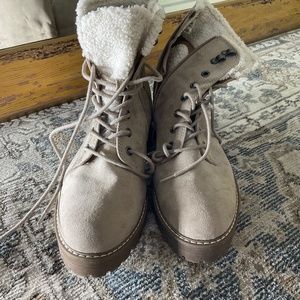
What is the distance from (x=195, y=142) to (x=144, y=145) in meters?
0.07

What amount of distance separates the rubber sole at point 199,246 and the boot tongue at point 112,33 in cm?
21

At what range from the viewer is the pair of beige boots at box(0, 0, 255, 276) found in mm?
440

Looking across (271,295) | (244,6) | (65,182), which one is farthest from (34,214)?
(244,6)

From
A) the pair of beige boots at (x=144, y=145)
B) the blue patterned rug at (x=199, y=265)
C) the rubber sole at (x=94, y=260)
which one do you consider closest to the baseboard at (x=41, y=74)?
the blue patterned rug at (x=199, y=265)

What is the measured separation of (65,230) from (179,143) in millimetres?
190

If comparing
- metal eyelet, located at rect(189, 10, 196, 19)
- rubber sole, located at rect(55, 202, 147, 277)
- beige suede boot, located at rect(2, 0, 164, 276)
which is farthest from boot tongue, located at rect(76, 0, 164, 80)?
rubber sole, located at rect(55, 202, 147, 277)

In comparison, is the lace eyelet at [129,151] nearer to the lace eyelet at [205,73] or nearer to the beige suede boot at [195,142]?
the beige suede boot at [195,142]

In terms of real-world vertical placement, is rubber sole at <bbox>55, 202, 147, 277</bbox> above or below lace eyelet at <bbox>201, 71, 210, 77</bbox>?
below

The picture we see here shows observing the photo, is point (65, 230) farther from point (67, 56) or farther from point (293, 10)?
point (293, 10)

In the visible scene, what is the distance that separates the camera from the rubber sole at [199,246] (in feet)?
1.43

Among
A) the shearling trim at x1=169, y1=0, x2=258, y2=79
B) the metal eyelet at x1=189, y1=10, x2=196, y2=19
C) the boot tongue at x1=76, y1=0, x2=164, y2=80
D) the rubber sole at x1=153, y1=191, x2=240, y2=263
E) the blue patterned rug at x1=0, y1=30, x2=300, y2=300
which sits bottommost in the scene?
the blue patterned rug at x1=0, y1=30, x2=300, y2=300

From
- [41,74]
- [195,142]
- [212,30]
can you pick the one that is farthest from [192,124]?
[41,74]

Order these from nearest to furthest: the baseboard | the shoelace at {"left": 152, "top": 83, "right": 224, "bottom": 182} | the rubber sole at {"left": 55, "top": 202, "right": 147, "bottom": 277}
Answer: the rubber sole at {"left": 55, "top": 202, "right": 147, "bottom": 277}, the shoelace at {"left": 152, "top": 83, "right": 224, "bottom": 182}, the baseboard

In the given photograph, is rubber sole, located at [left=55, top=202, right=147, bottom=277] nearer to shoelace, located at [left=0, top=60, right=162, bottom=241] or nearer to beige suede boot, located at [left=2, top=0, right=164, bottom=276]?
beige suede boot, located at [left=2, top=0, right=164, bottom=276]
